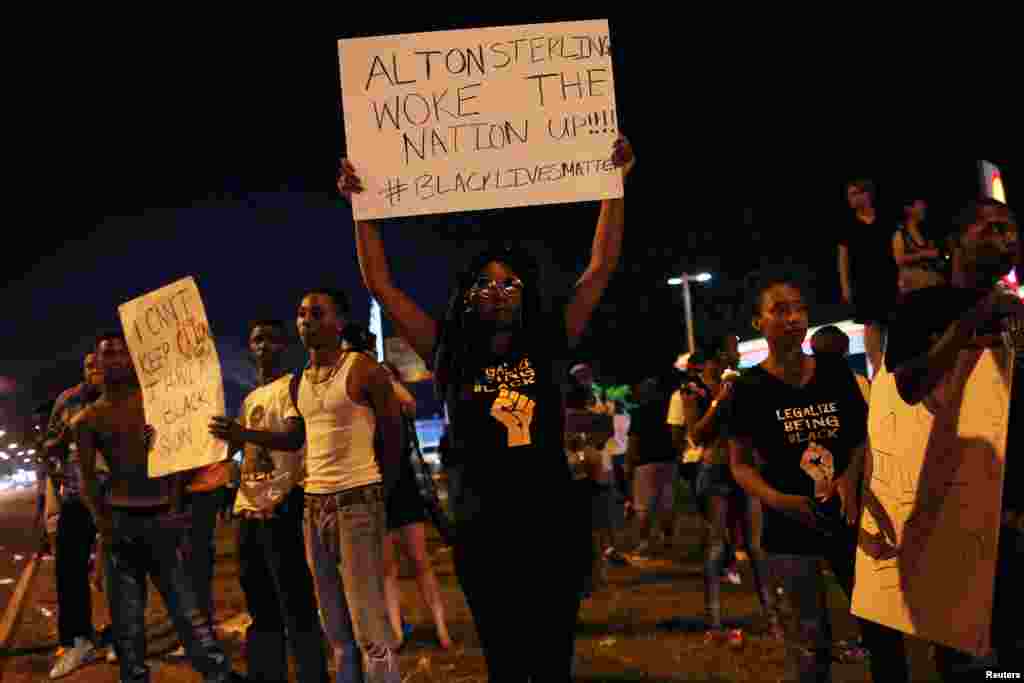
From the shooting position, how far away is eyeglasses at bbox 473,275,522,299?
123 inches

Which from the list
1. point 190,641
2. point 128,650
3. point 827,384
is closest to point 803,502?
point 827,384

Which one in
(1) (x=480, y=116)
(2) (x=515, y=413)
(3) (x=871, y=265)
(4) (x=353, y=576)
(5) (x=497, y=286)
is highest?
(1) (x=480, y=116)

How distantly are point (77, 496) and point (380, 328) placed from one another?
3045 centimetres

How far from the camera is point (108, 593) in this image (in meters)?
4.82

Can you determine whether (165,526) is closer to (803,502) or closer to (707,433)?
(707,433)

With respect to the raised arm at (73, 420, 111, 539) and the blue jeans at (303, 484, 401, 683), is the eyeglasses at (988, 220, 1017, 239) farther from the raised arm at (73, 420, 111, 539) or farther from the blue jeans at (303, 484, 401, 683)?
the raised arm at (73, 420, 111, 539)

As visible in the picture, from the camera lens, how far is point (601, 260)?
3.38 m

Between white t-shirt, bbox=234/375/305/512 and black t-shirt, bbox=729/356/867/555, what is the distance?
237 cm

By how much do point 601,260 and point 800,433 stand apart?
1191mm

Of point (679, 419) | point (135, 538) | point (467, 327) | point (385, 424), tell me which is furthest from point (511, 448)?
point (679, 419)

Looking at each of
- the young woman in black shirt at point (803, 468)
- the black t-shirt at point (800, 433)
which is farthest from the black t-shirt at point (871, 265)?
the black t-shirt at point (800, 433)

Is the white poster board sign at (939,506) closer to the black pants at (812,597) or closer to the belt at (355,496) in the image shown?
the black pants at (812,597)

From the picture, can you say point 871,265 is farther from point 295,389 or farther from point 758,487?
point 295,389

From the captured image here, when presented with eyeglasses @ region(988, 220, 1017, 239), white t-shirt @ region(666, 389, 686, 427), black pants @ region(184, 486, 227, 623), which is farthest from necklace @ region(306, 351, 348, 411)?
white t-shirt @ region(666, 389, 686, 427)
